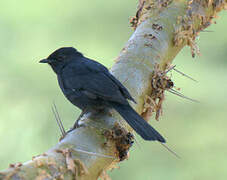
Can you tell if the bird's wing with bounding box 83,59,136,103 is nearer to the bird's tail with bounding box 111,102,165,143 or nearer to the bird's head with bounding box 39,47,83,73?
the bird's tail with bounding box 111,102,165,143

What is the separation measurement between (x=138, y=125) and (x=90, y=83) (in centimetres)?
81

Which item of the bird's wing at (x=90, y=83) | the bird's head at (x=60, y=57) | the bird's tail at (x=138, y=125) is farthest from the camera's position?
the bird's head at (x=60, y=57)

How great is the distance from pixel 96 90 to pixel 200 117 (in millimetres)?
1550

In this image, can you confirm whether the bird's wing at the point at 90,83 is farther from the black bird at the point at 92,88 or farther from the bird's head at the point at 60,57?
the bird's head at the point at 60,57

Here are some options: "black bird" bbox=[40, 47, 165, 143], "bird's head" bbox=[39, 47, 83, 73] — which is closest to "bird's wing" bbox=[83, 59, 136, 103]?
"black bird" bbox=[40, 47, 165, 143]

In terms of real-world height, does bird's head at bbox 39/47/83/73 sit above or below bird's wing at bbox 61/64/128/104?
above

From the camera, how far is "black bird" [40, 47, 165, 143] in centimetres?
268

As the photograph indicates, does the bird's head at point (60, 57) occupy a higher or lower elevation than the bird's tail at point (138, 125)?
higher

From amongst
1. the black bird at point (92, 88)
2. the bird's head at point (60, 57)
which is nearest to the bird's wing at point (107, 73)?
the black bird at point (92, 88)

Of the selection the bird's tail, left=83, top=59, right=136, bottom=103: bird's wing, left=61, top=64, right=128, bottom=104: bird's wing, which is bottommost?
the bird's tail

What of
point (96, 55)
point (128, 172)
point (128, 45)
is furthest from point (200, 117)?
point (128, 45)

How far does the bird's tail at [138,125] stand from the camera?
2609mm

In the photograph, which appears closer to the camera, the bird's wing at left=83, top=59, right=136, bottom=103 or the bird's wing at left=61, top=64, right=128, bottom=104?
the bird's wing at left=83, top=59, right=136, bottom=103

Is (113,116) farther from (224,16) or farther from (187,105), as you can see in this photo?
(224,16)
